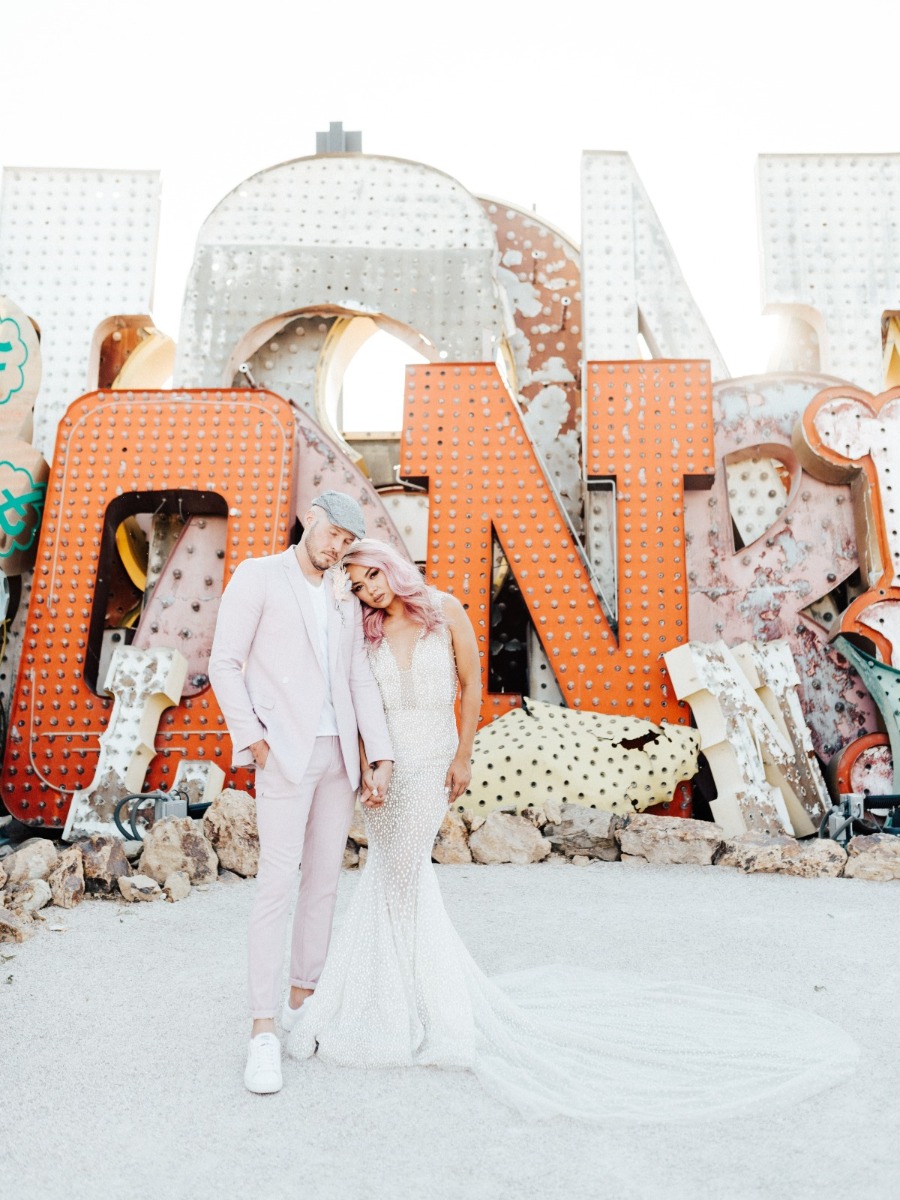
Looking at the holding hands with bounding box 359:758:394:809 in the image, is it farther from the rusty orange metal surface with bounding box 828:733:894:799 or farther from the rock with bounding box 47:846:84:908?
the rusty orange metal surface with bounding box 828:733:894:799

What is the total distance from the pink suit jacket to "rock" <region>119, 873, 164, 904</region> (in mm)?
2182

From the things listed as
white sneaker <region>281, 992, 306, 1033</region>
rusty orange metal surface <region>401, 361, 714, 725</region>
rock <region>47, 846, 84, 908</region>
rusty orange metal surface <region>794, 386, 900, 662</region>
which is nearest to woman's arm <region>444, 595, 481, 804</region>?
white sneaker <region>281, 992, 306, 1033</region>

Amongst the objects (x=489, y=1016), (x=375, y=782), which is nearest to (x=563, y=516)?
(x=375, y=782)

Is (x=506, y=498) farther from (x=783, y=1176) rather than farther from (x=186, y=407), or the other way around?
(x=783, y=1176)

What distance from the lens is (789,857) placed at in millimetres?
5098

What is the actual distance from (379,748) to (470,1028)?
809mm

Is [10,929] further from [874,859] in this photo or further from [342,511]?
[874,859]

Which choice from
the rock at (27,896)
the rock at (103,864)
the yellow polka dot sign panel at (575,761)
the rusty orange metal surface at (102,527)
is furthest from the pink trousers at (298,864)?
the rusty orange metal surface at (102,527)

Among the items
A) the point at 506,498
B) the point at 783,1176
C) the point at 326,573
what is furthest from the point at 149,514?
the point at 783,1176

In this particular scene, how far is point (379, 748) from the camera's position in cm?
A: 288

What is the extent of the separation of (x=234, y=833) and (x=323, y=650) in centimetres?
271

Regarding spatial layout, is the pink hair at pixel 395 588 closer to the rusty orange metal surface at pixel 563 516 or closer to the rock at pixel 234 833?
the rock at pixel 234 833

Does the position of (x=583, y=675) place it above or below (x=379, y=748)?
above

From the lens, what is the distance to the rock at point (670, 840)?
5.33 m
